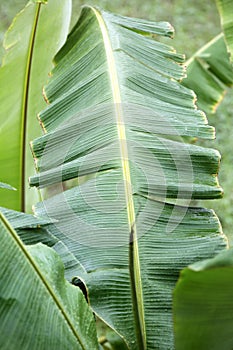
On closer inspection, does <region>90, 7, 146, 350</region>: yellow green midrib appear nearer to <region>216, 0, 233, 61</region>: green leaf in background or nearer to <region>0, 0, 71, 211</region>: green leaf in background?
<region>0, 0, 71, 211</region>: green leaf in background

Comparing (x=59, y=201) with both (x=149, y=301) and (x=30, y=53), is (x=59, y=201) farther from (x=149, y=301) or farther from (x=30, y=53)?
(x=30, y=53)

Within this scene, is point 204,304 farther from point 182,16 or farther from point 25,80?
point 182,16

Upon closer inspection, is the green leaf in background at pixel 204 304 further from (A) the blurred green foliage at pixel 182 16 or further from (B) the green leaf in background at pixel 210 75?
(A) the blurred green foliage at pixel 182 16

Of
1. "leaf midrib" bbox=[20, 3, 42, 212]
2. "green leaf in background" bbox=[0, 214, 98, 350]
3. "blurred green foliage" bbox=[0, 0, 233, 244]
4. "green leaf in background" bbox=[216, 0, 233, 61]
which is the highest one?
"blurred green foliage" bbox=[0, 0, 233, 244]

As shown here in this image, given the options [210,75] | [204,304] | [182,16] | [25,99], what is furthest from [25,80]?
[182,16]

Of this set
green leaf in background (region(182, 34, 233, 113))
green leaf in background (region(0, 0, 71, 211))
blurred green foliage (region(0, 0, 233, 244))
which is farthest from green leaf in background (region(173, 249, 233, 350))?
blurred green foliage (region(0, 0, 233, 244))

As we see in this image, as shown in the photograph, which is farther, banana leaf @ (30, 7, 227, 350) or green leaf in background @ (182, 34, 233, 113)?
green leaf in background @ (182, 34, 233, 113)

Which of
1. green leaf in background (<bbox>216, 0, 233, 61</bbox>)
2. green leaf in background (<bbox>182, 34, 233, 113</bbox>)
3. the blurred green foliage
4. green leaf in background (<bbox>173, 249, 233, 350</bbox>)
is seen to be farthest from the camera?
the blurred green foliage
